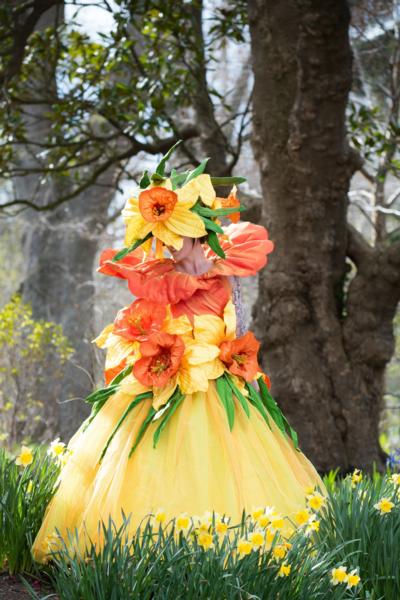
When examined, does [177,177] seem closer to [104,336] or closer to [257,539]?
[104,336]

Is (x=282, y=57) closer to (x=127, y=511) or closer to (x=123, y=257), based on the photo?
(x=123, y=257)

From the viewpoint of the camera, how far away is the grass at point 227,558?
2.13 m

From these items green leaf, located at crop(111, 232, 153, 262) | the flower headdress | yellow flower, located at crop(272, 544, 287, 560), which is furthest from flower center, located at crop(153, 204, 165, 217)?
yellow flower, located at crop(272, 544, 287, 560)

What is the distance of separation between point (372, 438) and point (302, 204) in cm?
158

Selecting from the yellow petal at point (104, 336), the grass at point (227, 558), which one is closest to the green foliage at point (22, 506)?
the grass at point (227, 558)

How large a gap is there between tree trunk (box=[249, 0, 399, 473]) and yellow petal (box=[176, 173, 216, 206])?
2.00 m

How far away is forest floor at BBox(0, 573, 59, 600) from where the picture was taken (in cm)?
249

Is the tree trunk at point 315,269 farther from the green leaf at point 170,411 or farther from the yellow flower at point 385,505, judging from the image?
the yellow flower at point 385,505

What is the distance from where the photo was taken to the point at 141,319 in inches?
117

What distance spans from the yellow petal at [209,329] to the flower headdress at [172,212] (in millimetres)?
252

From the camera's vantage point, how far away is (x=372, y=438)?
16.4 ft

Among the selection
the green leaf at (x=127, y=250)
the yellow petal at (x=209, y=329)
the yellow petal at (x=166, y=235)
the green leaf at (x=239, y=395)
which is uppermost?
the yellow petal at (x=166, y=235)

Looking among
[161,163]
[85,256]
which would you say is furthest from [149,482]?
[85,256]

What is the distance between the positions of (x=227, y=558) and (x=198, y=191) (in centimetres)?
139
